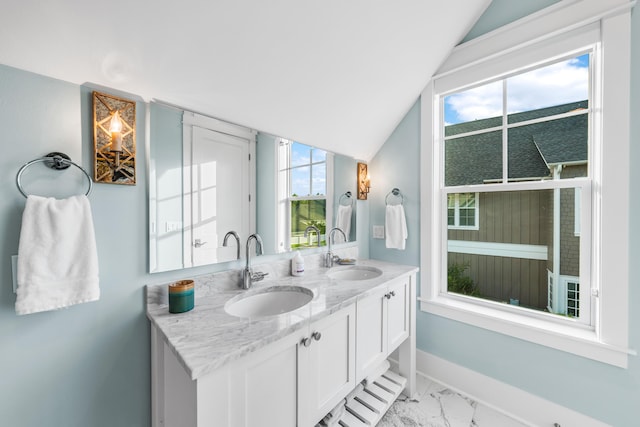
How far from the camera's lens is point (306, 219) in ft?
6.01

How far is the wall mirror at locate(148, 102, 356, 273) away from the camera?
114cm

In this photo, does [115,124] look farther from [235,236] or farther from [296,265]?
[296,265]

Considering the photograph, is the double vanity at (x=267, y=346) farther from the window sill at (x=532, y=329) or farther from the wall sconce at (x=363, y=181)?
the wall sconce at (x=363, y=181)

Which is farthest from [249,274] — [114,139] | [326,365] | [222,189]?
[114,139]

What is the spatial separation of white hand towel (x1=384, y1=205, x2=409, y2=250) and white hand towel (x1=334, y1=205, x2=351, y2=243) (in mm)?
322

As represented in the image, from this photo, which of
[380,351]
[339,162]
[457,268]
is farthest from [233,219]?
[457,268]

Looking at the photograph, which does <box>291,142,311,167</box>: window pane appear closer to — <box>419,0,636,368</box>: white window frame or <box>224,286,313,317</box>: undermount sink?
<box>224,286,313,317</box>: undermount sink

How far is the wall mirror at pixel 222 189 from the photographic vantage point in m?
1.14

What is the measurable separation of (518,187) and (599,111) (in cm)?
52

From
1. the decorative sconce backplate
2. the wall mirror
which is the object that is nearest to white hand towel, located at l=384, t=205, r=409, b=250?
the decorative sconce backplate

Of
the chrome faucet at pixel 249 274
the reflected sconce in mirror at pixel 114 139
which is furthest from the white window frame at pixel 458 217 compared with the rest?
the reflected sconce in mirror at pixel 114 139

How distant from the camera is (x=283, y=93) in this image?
1.42 metres

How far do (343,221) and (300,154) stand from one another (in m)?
0.69

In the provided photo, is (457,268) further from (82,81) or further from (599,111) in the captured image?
(82,81)
